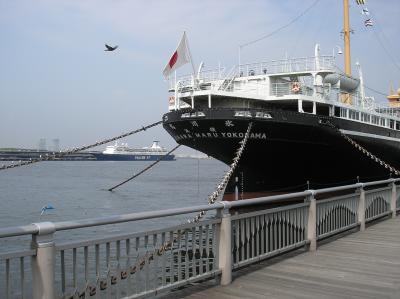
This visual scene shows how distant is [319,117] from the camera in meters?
23.6

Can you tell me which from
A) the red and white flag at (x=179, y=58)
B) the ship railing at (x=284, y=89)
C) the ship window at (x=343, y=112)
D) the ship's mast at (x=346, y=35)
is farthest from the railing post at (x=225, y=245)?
the ship's mast at (x=346, y=35)

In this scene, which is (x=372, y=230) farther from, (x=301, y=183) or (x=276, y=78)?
(x=276, y=78)

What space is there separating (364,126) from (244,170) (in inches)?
282

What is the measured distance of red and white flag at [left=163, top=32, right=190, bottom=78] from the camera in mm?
23422

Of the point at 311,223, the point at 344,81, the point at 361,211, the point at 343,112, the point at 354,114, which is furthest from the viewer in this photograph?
the point at 344,81

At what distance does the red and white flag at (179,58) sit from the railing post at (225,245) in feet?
58.3

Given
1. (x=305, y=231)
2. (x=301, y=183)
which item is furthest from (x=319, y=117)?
(x=305, y=231)

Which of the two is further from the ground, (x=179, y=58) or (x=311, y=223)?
(x=179, y=58)

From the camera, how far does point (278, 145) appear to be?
23.6 meters

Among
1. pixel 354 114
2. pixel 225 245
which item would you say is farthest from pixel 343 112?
pixel 225 245

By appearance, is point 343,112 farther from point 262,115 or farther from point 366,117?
point 262,115

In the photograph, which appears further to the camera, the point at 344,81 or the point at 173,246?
the point at 344,81

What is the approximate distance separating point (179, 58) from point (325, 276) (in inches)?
703

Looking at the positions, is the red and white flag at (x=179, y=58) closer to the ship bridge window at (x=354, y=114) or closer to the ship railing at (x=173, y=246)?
the ship bridge window at (x=354, y=114)
